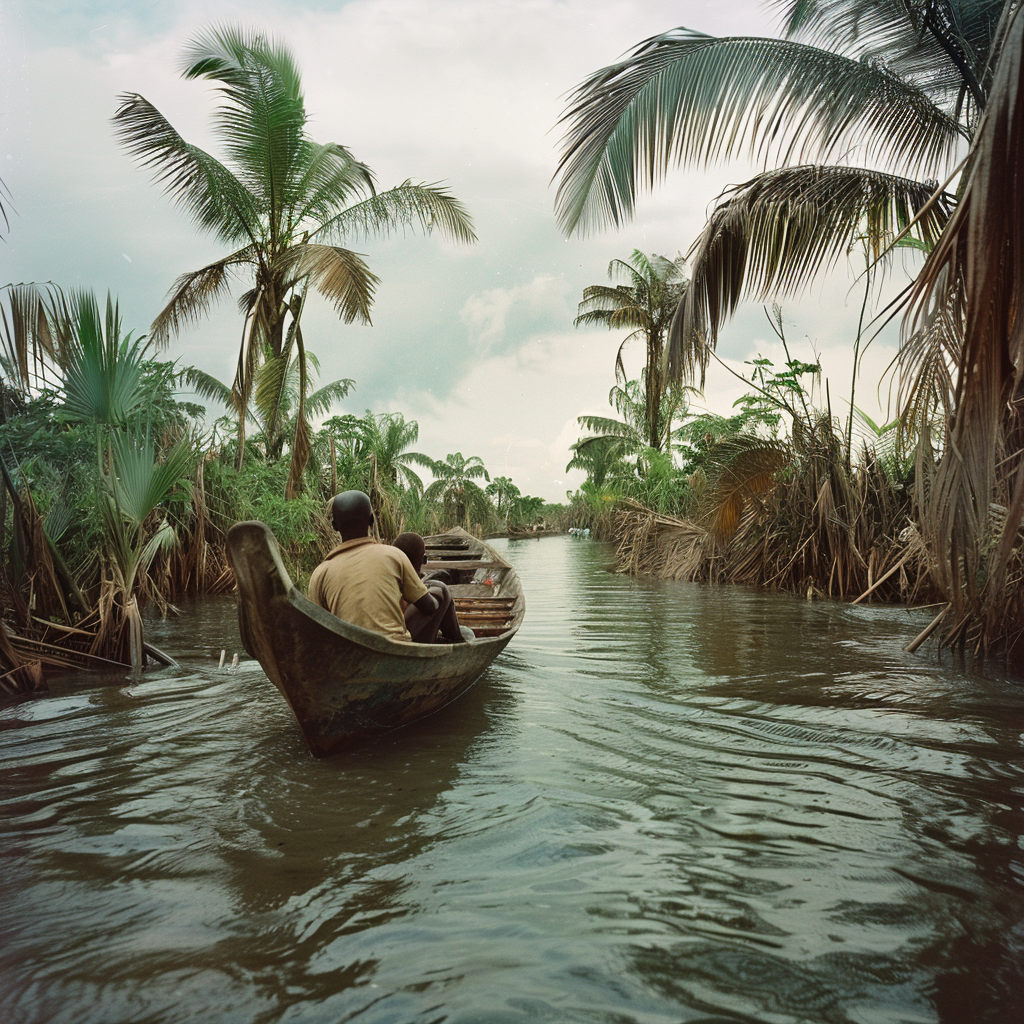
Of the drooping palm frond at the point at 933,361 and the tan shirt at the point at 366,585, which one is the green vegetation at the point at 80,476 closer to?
the tan shirt at the point at 366,585

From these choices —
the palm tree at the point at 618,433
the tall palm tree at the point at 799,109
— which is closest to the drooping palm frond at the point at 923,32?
the tall palm tree at the point at 799,109

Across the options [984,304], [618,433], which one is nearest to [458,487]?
[618,433]

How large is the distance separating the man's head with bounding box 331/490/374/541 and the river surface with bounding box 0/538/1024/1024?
117 cm

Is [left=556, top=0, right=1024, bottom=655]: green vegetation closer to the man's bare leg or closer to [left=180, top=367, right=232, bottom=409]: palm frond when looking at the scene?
the man's bare leg

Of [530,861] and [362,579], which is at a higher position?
[362,579]

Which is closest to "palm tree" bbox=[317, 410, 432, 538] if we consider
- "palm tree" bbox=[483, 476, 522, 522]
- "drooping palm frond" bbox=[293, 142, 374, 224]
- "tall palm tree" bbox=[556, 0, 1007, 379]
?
"drooping palm frond" bbox=[293, 142, 374, 224]

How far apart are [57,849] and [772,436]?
982 cm

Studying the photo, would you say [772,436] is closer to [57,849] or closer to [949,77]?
[949,77]

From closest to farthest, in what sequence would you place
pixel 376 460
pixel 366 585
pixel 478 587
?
pixel 366 585, pixel 478 587, pixel 376 460

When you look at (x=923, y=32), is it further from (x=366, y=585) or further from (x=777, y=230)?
(x=366, y=585)

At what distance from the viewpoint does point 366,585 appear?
377cm

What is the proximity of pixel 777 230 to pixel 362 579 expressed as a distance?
20.5 feet

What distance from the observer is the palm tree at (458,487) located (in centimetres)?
3378

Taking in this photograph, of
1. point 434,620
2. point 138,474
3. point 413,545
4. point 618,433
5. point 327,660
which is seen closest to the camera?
A: point 327,660
